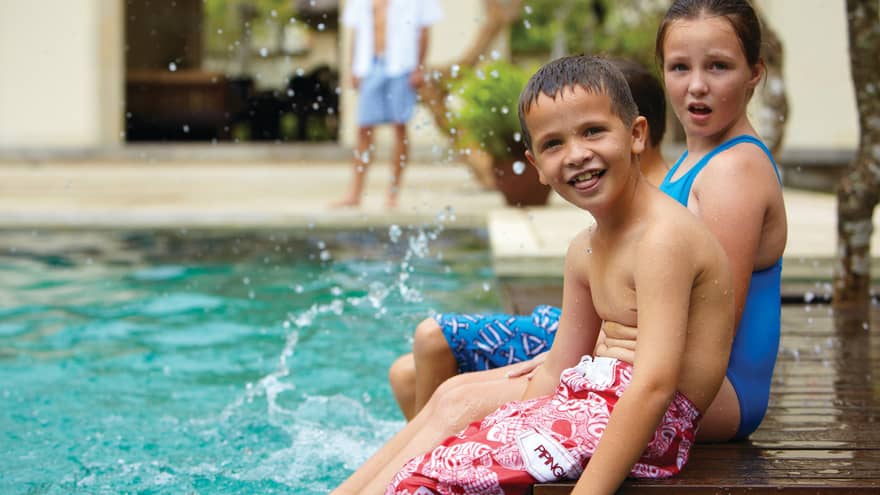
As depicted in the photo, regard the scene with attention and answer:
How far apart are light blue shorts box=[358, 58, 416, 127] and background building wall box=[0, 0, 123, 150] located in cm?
762

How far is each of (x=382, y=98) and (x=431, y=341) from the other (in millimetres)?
5912

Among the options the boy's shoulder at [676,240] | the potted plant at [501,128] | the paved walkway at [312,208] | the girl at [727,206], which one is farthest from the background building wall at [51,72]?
the boy's shoulder at [676,240]

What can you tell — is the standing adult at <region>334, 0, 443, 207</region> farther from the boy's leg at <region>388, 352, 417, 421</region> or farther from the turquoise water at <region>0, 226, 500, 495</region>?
the boy's leg at <region>388, 352, 417, 421</region>

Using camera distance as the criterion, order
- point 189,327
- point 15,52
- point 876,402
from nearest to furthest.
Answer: point 876,402 < point 189,327 < point 15,52

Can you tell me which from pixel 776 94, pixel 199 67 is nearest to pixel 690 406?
pixel 776 94

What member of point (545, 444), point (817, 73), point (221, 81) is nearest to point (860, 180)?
point (545, 444)

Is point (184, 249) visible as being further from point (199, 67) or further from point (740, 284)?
point (199, 67)

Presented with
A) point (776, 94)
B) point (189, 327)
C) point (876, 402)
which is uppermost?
point (776, 94)

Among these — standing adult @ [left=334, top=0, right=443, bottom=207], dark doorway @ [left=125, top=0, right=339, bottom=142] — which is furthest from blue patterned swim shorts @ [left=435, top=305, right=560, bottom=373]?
dark doorway @ [left=125, top=0, right=339, bottom=142]

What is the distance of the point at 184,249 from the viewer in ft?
23.5

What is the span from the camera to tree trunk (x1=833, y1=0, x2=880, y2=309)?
4328 millimetres

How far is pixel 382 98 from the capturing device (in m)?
8.50

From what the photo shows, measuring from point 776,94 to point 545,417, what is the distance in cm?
623

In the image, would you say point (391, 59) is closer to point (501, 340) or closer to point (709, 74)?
point (501, 340)
